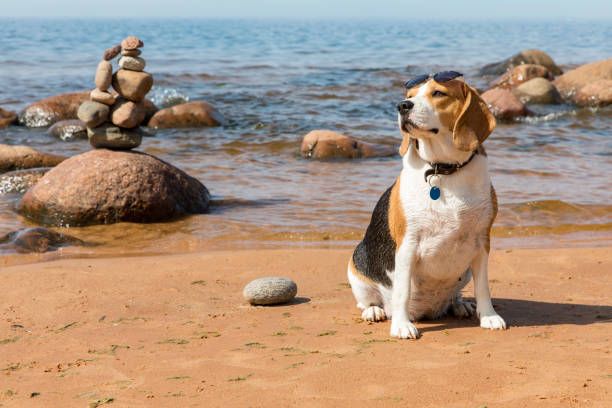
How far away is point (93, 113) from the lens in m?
11.1

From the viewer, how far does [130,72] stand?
11.0 metres

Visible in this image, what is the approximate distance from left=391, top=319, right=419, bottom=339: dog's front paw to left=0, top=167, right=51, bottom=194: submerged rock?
813cm

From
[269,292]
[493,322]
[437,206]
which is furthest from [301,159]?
[437,206]

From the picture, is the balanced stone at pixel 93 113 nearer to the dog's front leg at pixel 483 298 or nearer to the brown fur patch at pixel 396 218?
the brown fur patch at pixel 396 218

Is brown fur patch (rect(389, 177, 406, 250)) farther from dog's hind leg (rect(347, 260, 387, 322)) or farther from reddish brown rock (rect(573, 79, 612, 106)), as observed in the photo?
reddish brown rock (rect(573, 79, 612, 106))

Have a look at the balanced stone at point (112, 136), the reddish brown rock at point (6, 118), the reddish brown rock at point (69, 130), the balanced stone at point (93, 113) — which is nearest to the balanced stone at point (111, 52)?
the balanced stone at point (93, 113)

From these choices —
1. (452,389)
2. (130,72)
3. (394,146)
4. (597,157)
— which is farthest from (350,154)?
(452,389)

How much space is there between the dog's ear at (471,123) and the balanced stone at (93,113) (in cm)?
660

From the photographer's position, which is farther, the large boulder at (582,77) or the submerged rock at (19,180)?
the large boulder at (582,77)

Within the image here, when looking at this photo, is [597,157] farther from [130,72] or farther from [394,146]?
[130,72]

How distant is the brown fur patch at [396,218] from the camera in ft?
18.8

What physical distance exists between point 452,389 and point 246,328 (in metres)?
1.99

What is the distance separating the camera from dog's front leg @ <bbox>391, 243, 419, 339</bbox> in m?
5.71

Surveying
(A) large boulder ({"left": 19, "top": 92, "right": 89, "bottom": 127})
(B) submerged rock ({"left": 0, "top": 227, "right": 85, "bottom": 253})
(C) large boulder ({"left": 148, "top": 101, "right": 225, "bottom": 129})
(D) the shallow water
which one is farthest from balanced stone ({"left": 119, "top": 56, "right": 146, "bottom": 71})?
(A) large boulder ({"left": 19, "top": 92, "right": 89, "bottom": 127})
